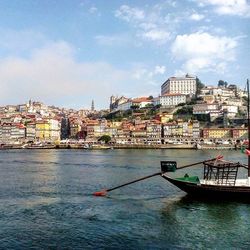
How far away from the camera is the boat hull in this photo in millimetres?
23969

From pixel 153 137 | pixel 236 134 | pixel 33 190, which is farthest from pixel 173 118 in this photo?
pixel 33 190

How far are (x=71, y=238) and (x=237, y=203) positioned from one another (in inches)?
392

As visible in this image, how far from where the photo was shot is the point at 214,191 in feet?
80.0

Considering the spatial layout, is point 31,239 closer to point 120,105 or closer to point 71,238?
point 71,238

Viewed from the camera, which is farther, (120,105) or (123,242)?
(120,105)

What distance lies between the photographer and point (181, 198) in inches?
993

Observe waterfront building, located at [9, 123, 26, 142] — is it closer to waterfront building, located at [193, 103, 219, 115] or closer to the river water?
waterfront building, located at [193, 103, 219, 115]

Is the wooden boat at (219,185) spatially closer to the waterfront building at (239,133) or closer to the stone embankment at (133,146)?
the stone embankment at (133,146)

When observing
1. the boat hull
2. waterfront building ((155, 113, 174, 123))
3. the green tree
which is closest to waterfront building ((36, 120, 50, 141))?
the green tree

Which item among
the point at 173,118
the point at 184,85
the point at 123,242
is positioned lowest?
the point at 123,242

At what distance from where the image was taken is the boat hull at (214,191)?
23969mm

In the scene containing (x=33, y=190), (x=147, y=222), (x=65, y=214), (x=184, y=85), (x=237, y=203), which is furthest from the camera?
(x=184, y=85)

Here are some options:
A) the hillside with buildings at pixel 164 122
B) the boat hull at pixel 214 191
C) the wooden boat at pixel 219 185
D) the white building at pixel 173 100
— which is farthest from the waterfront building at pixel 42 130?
the boat hull at pixel 214 191

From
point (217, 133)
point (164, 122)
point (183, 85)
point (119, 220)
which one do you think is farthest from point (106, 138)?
point (119, 220)
